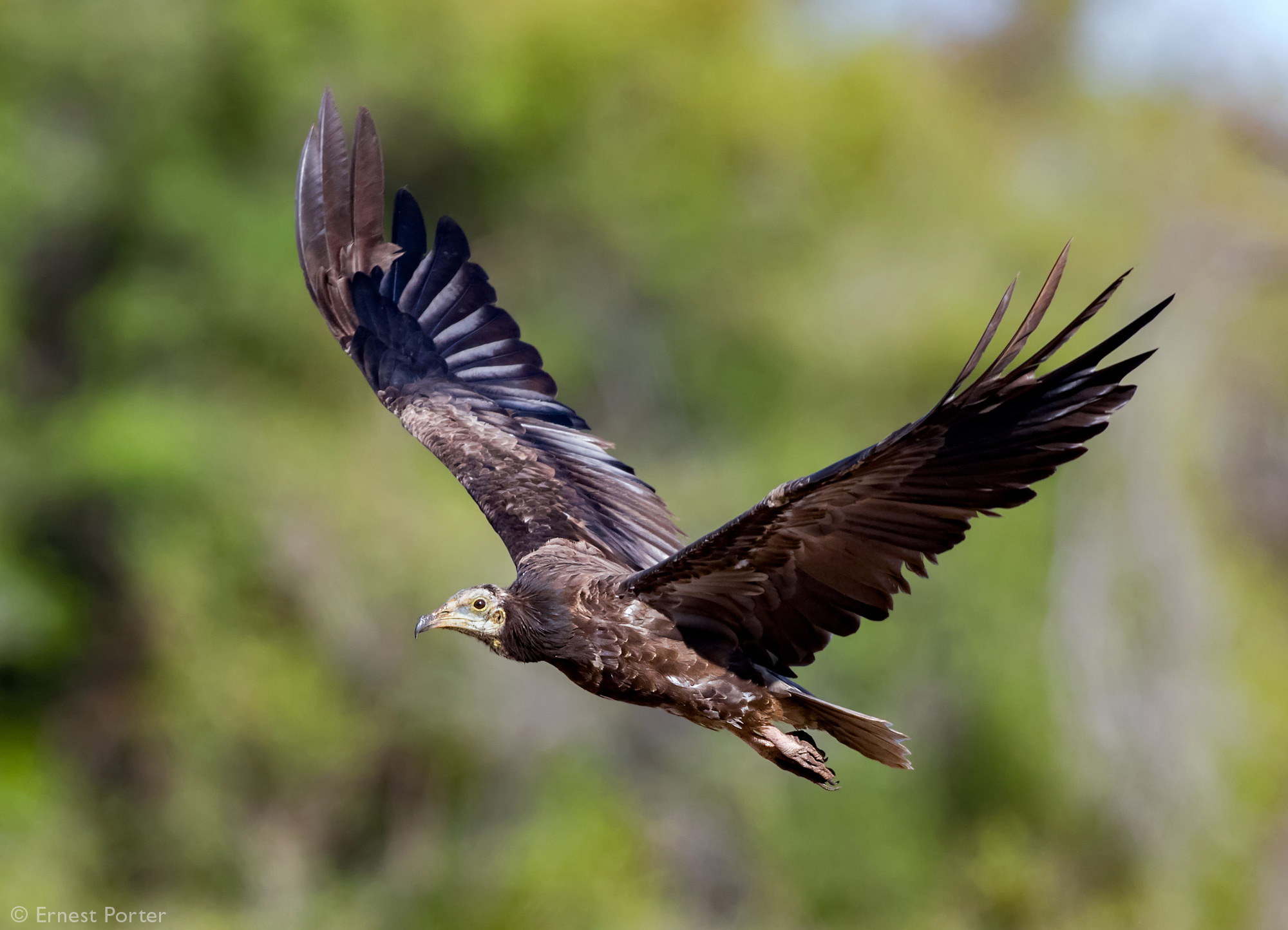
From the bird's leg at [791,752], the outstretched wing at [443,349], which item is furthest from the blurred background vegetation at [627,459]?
the bird's leg at [791,752]

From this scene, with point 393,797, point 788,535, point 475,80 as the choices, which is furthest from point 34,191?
point 788,535

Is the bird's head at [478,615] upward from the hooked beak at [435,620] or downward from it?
upward

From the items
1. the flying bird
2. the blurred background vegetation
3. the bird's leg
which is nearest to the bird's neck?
the flying bird

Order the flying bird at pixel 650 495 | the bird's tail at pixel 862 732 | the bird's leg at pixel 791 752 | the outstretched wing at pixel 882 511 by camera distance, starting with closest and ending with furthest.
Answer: the outstretched wing at pixel 882 511, the flying bird at pixel 650 495, the bird's tail at pixel 862 732, the bird's leg at pixel 791 752

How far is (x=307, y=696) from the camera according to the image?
26.0 meters

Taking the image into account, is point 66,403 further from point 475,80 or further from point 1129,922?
A: point 1129,922

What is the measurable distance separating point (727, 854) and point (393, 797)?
5.38 metres

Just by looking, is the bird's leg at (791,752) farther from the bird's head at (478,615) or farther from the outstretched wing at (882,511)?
the bird's head at (478,615)

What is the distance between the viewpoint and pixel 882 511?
18.0 feet

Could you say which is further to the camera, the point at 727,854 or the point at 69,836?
the point at 69,836

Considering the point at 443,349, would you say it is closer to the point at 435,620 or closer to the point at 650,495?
the point at 650,495

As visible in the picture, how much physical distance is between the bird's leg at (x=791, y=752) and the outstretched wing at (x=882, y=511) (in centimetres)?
24

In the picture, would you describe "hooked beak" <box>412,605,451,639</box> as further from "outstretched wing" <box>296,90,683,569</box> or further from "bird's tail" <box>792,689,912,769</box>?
"bird's tail" <box>792,689,912,769</box>

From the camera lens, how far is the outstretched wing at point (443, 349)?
7.62m
